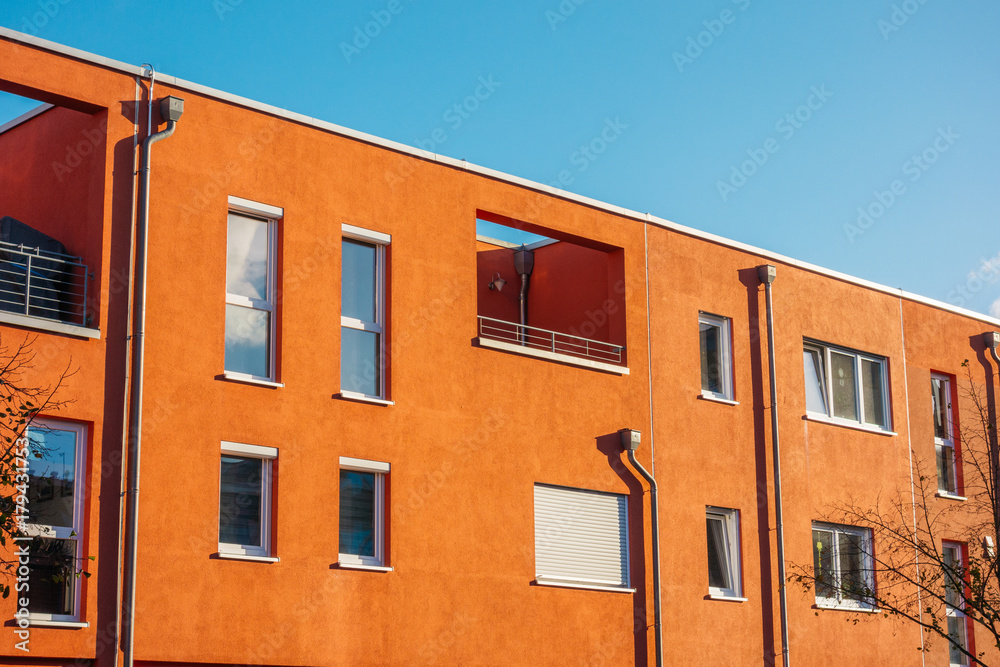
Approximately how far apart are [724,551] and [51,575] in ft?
34.3

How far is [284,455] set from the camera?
14.8 m

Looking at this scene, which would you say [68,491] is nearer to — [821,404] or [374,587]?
[374,587]

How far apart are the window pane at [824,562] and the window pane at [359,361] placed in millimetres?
8693

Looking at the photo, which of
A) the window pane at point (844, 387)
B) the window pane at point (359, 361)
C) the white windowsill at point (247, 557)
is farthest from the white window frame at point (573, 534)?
the window pane at point (844, 387)

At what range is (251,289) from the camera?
15.1 m

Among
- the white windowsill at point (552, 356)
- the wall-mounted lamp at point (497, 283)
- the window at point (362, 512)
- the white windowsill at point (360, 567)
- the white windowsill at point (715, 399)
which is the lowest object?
the white windowsill at point (360, 567)

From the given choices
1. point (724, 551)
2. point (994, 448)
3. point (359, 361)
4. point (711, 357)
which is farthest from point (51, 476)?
point (994, 448)

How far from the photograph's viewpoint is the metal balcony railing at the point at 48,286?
13.8 meters

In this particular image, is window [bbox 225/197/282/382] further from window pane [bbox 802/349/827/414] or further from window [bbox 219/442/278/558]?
window pane [bbox 802/349/827/414]

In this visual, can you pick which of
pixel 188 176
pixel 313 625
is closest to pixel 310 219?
pixel 188 176

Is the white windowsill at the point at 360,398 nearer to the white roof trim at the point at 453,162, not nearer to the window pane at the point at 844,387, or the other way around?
the white roof trim at the point at 453,162

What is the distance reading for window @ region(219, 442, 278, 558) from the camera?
14.3 m

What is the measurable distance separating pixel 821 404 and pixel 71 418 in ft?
42.6

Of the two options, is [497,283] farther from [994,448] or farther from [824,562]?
[994,448]
